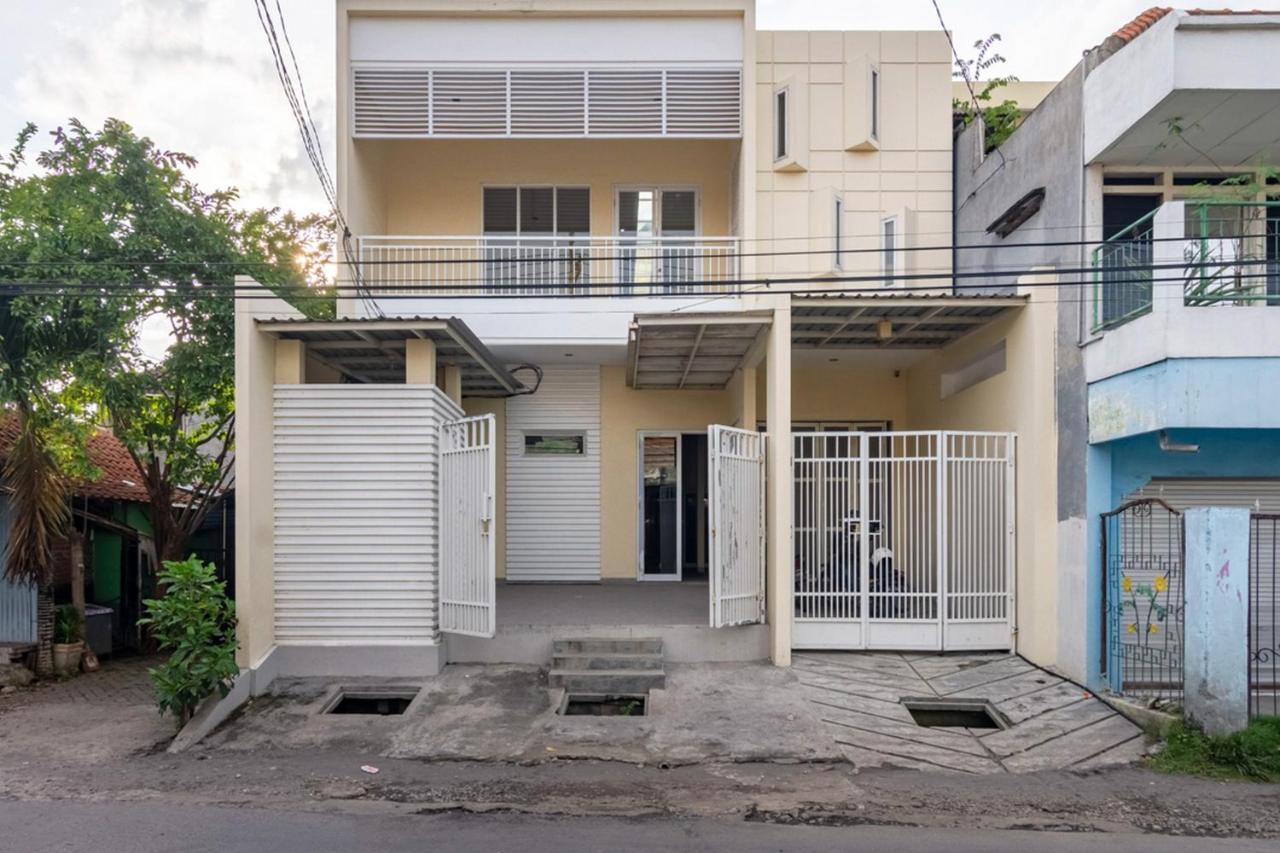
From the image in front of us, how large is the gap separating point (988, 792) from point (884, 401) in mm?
7681

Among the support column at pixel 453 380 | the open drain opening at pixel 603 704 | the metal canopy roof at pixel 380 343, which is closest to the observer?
the open drain opening at pixel 603 704

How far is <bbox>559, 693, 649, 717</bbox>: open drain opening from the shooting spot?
8.18m

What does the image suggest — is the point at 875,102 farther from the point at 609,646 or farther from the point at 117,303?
the point at 117,303

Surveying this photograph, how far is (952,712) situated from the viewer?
7855 mm

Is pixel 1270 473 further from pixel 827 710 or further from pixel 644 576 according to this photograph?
pixel 644 576

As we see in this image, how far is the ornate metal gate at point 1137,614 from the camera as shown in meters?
7.72

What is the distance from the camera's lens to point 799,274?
12430 millimetres

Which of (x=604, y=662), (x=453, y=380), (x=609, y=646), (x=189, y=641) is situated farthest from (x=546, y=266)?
(x=189, y=641)

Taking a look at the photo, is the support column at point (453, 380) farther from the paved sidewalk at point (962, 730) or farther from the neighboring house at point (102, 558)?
the paved sidewalk at point (962, 730)

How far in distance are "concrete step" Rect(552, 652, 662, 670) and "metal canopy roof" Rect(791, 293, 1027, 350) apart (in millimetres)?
4036

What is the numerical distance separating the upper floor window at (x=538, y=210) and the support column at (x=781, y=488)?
5356 millimetres

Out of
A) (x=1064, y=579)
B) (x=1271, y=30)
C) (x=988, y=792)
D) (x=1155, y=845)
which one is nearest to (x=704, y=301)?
(x=1064, y=579)

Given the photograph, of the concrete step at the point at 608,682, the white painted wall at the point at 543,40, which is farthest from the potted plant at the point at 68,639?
the white painted wall at the point at 543,40

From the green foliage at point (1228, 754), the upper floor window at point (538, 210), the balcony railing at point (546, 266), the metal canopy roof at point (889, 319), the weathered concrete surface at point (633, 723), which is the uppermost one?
the upper floor window at point (538, 210)
